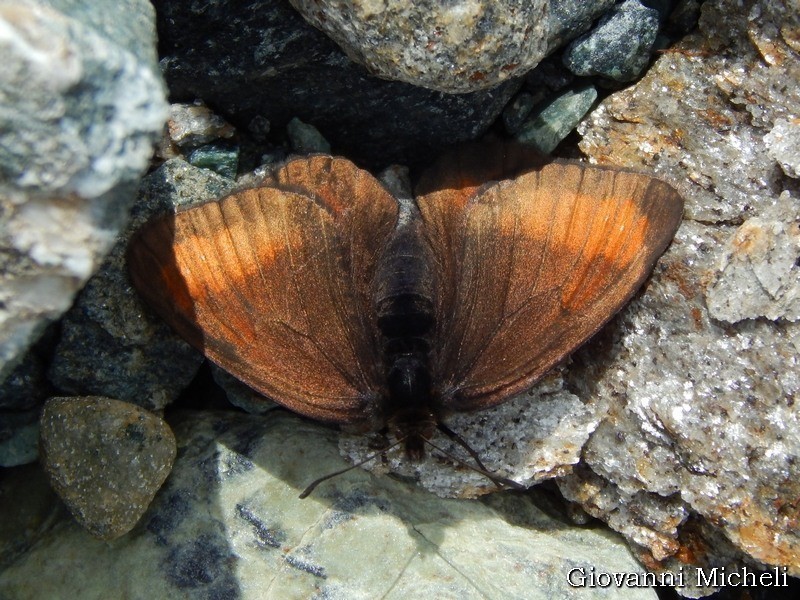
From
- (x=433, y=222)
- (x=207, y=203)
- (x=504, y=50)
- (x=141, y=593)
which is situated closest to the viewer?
(x=504, y=50)

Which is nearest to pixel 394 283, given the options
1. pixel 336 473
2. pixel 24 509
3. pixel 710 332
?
pixel 336 473

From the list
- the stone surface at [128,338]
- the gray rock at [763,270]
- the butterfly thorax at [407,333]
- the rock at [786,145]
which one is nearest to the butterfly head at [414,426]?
the butterfly thorax at [407,333]

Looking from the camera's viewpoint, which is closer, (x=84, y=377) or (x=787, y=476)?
(x=787, y=476)

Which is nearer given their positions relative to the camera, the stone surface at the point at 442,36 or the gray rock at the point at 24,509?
the stone surface at the point at 442,36

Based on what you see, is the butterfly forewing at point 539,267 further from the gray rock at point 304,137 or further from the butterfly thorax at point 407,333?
the gray rock at point 304,137

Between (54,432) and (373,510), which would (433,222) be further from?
(54,432)

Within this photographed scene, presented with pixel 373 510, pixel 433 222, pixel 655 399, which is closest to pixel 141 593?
pixel 373 510
